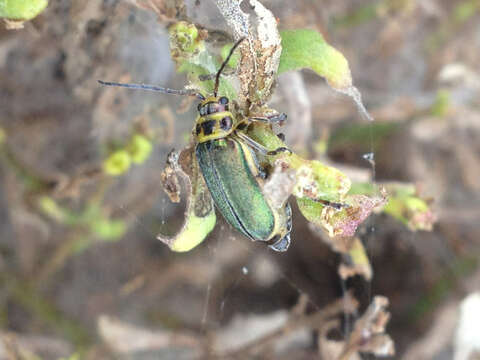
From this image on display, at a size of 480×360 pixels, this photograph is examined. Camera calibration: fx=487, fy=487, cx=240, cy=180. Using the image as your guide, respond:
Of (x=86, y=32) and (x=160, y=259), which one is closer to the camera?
(x=86, y=32)

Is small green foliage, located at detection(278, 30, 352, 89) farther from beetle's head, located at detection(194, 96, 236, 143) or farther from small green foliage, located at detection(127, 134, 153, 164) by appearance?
small green foliage, located at detection(127, 134, 153, 164)

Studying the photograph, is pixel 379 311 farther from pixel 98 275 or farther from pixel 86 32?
pixel 98 275

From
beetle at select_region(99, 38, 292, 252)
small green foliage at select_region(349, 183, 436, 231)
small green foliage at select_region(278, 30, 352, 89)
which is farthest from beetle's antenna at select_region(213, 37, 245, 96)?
small green foliage at select_region(349, 183, 436, 231)

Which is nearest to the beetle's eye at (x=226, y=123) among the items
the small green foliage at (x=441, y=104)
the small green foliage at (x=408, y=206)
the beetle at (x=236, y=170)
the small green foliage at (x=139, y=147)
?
the beetle at (x=236, y=170)

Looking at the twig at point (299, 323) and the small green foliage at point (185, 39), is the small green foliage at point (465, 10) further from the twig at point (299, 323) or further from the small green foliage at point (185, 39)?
the small green foliage at point (185, 39)

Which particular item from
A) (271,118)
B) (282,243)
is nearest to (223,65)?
(271,118)

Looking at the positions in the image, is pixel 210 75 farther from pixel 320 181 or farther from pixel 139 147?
pixel 139 147

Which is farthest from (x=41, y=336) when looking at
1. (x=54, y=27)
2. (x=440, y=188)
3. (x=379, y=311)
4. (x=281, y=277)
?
(x=440, y=188)
